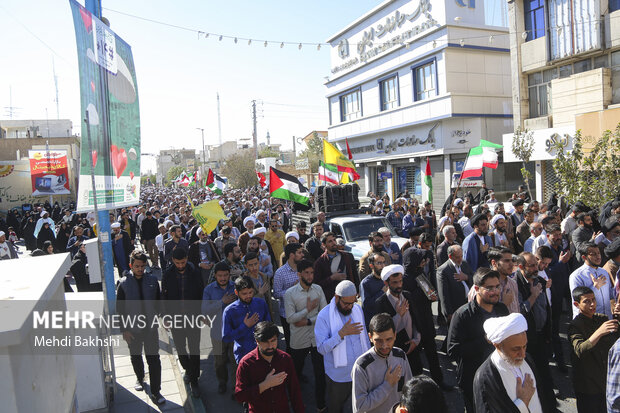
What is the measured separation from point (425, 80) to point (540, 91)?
745cm

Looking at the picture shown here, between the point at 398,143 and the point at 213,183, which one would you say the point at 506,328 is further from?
the point at 398,143

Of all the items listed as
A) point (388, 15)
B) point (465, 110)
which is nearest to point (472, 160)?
point (465, 110)

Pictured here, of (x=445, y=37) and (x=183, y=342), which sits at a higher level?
(x=445, y=37)

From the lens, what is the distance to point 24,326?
1.71m

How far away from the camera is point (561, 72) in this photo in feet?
63.9

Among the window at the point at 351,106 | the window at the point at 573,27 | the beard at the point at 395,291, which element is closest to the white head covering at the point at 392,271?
the beard at the point at 395,291

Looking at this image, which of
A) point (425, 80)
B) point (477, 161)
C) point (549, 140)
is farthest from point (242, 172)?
point (477, 161)

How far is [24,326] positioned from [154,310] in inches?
175

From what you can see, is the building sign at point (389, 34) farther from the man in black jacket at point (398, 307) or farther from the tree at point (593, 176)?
the man in black jacket at point (398, 307)

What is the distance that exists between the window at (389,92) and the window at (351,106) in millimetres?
2887

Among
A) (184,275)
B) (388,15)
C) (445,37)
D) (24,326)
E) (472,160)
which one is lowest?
(184,275)

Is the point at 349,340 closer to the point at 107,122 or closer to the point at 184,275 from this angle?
the point at 184,275

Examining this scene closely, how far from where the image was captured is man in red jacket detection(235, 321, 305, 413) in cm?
367

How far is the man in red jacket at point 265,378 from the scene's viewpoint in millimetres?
3674
